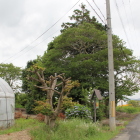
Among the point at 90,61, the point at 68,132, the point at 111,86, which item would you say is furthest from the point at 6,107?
the point at 90,61

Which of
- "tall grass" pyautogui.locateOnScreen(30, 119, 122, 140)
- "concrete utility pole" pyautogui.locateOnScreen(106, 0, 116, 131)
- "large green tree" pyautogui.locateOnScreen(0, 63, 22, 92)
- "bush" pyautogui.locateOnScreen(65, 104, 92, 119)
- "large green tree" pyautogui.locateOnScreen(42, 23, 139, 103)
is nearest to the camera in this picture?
"tall grass" pyautogui.locateOnScreen(30, 119, 122, 140)

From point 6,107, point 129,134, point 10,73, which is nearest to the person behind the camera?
point 129,134

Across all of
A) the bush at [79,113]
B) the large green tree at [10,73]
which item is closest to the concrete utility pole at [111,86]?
the bush at [79,113]

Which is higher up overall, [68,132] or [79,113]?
[79,113]

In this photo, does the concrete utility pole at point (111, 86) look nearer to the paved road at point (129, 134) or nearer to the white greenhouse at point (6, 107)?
the paved road at point (129, 134)

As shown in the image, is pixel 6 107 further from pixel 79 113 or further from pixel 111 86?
pixel 111 86

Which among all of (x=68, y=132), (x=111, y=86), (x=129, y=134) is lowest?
(x=129, y=134)

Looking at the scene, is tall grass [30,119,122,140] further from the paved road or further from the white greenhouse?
the white greenhouse

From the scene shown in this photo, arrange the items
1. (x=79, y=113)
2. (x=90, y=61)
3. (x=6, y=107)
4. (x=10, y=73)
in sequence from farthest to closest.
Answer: (x=10, y=73) < (x=90, y=61) < (x=6, y=107) < (x=79, y=113)

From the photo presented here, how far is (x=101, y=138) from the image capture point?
1021 centimetres

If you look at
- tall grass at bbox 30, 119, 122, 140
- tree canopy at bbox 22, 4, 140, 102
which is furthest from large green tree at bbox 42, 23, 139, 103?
tall grass at bbox 30, 119, 122, 140

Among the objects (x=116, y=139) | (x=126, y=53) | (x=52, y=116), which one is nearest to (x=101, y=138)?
(x=116, y=139)

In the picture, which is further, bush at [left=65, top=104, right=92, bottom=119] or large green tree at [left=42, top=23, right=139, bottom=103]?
large green tree at [left=42, top=23, right=139, bottom=103]

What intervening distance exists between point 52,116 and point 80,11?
23732 millimetres
